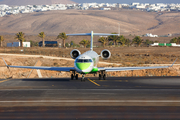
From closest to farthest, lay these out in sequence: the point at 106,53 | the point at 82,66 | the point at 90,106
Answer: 1. the point at 90,106
2. the point at 82,66
3. the point at 106,53

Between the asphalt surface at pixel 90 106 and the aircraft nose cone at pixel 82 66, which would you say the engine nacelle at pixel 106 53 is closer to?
the aircraft nose cone at pixel 82 66

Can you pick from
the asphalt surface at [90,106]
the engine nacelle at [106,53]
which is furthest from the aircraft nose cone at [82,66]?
the asphalt surface at [90,106]

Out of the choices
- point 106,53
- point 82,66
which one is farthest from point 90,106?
point 106,53

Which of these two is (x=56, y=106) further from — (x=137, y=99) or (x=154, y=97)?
(x=154, y=97)

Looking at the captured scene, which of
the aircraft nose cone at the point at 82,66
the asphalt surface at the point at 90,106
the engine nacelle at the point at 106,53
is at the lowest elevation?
the asphalt surface at the point at 90,106

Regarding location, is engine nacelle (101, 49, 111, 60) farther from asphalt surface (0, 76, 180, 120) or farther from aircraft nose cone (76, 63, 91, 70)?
asphalt surface (0, 76, 180, 120)

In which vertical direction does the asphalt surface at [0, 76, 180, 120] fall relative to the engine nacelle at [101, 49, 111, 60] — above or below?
below

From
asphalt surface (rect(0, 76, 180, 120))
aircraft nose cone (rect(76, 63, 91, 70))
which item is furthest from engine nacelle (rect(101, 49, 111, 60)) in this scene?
asphalt surface (rect(0, 76, 180, 120))

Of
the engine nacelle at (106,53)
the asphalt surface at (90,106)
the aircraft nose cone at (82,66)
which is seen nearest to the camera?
the asphalt surface at (90,106)

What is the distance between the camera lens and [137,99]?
2245 cm

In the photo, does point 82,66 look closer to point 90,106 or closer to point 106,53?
point 106,53

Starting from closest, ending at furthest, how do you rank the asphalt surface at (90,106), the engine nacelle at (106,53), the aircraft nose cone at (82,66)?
the asphalt surface at (90,106), the aircraft nose cone at (82,66), the engine nacelle at (106,53)
